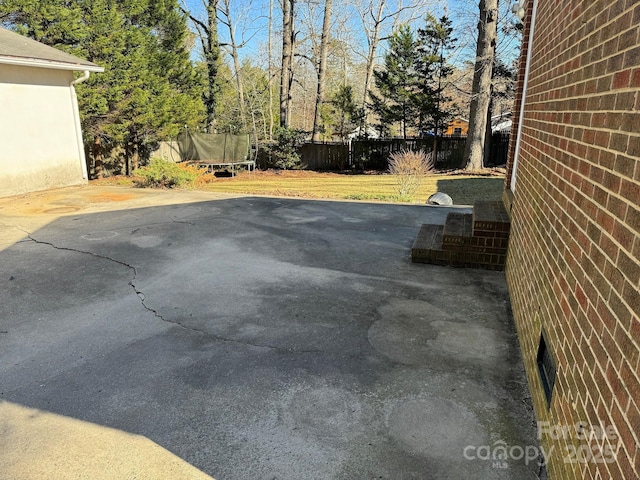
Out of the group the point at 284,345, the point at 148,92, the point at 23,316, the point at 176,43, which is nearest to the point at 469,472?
the point at 284,345

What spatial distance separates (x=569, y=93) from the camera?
7.79 feet

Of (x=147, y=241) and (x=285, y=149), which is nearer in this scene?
(x=147, y=241)

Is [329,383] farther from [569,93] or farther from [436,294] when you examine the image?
[569,93]

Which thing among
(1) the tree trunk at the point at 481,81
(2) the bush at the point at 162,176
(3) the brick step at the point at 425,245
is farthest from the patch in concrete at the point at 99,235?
(1) the tree trunk at the point at 481,81

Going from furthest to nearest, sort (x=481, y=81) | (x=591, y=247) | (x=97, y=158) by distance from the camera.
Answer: (x=481, y=81) → (x=97, y=158) → (x=591, y=247)

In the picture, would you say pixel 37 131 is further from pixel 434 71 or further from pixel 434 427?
pixel 434 71

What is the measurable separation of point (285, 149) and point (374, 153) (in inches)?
170

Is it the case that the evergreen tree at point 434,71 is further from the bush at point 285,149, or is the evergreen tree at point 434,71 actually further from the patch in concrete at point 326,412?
the patch in concrete at point 326,412

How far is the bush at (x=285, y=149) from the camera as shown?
19.9 metres

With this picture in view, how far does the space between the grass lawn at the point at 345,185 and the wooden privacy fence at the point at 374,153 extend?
2.17m

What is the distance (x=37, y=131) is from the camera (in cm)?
965

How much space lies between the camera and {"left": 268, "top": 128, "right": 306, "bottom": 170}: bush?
19875 mm

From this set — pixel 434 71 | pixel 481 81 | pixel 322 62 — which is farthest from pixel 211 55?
pixel 481 81

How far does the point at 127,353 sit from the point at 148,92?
14.0 meters
